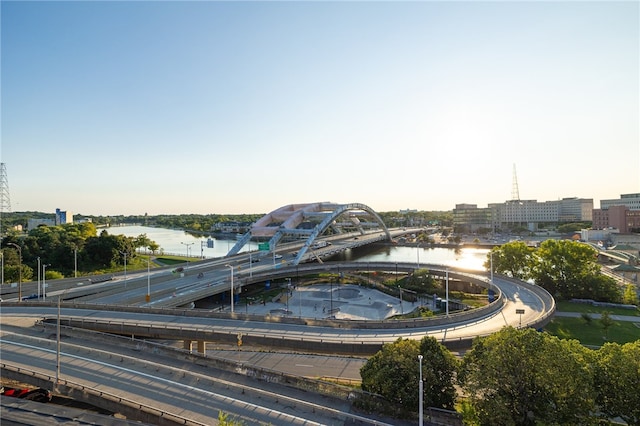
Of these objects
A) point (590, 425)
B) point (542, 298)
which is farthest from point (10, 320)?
point (542, 298)

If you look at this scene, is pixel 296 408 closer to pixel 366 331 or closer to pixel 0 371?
pixel 366 331

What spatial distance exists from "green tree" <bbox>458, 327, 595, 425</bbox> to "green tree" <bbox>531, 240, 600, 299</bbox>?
34.2m

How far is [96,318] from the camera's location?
2962 centimetres

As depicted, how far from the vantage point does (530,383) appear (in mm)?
14898

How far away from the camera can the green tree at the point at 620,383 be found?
1471 centimetres

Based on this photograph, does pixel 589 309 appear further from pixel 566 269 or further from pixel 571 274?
pixel 566 269

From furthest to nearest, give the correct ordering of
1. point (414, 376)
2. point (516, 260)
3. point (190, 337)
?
point (516, 260) < point (190, 337) < point (414, 376)

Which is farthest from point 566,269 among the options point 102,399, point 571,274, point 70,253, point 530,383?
point 70,253

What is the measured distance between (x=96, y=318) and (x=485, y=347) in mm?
28728

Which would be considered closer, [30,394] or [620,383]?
[620,383]

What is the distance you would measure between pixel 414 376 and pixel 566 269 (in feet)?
128

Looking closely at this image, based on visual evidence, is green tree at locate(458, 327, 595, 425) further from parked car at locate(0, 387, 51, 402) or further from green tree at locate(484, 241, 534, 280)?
green tree at locate(484, 241, 534, 280)

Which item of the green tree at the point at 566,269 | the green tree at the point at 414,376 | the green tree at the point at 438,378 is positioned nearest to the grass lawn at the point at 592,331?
the green tree at the point at 566,269

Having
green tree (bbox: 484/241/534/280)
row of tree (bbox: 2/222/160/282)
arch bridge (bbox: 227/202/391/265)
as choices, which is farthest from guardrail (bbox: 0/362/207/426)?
arch bridge (bbox: 227/202/391/265)
